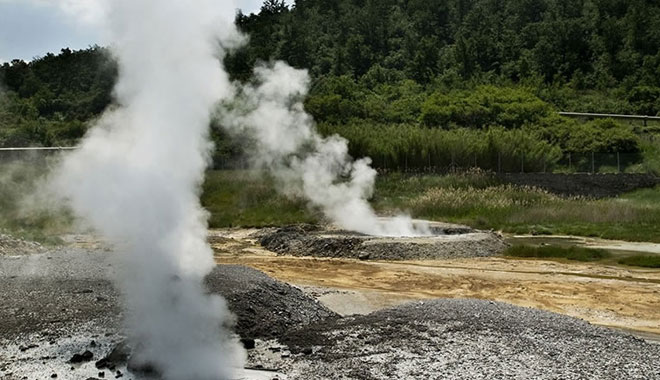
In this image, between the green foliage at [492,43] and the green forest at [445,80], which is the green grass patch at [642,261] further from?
the green foliage at [492,43]

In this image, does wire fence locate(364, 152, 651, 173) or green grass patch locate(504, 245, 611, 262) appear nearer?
green grass patch locate(504, 245, 611, 262)

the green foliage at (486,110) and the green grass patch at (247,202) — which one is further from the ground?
the green foliage at (486,110)

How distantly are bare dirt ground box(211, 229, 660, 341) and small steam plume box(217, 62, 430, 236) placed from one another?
8363 mm

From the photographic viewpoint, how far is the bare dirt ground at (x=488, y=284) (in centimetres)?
2200

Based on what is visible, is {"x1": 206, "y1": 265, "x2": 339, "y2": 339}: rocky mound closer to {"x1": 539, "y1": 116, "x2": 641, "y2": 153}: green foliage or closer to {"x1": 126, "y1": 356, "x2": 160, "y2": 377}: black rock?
{"x1": 126, "y1": 356, "x2": 160, "y2": 377}: black rock

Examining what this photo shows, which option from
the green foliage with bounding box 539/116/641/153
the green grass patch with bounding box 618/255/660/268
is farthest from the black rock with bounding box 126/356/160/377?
the green foliage with bounding box 539/116/641/153

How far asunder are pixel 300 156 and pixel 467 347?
30219mm

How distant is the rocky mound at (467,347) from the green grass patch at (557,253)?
1524cm

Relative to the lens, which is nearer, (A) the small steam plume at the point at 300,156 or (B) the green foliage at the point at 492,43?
(A) the small steam plume at the point at 300,156

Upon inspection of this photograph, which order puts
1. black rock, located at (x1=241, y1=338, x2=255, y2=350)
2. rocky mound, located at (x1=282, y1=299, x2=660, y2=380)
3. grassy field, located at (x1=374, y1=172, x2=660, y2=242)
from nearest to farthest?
rocky mound, located at (x1=282, y1=299, x2=660, y2=380) → black rock, located at (x1=241, y1=338, x2=255, y2=350) → grassy field, located at (x1=374, y1=172, x2=660, y2=242)

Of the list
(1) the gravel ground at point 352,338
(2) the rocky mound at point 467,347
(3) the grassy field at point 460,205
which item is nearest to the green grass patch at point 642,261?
(3) the grassy field at point 460,205

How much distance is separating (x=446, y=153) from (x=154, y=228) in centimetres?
4401

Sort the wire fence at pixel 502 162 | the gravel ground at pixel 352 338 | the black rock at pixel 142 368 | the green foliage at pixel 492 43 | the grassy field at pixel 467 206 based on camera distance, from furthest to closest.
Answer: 1. the green foliage at pixel 492 43
2. the wire fence at pixel 502 162
3. the grassy field at pixel 467 206
4. the gravel ground at pixel 352 338
5. the black rock at pixel 142 368

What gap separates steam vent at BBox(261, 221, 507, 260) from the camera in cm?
3356
